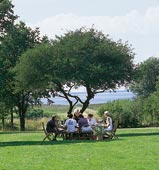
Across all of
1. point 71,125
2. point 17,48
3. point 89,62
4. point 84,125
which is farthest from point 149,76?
point 71,125

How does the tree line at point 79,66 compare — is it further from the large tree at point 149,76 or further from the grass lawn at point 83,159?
the large tree at point 149,76

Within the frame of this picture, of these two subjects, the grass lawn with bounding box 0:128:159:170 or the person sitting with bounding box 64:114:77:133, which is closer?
the grass lawn with bounding box 0:128:159:170

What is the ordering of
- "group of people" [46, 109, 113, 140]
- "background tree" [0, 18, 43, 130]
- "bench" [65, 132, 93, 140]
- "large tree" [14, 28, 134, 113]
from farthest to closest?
"background tree" [0, 18, 43, 130]
"large tree" [14, 28, 134, 113]
"bench" [65, 132, 93, 140]
"group of people" [46, 109, 113, 140]

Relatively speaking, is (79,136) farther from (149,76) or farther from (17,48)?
(149,76)

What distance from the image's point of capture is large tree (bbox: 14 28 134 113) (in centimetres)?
3859

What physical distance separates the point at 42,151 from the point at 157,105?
42.9m

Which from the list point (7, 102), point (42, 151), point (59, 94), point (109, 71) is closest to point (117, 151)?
point (42, 151)

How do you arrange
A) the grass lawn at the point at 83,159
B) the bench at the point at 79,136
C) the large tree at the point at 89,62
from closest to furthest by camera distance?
the grass lawn at the point at 83,159, the bench at the point at 79,136, the large tree at the point at 89,62

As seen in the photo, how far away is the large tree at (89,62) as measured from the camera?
38.6m

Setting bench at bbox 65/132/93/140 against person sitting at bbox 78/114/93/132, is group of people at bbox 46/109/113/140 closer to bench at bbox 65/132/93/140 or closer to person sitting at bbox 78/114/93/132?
person sitting at bbox 78/114/93/132

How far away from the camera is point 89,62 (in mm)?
39438

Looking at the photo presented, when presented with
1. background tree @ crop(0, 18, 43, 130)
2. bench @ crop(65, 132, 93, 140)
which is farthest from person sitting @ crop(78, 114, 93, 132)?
background tree @ crop(0, 18, 43, 130)

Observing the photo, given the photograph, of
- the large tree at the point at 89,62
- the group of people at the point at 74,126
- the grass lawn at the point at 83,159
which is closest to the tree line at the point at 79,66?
the large tree at the point at 89,62

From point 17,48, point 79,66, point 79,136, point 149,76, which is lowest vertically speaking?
point 79,136
